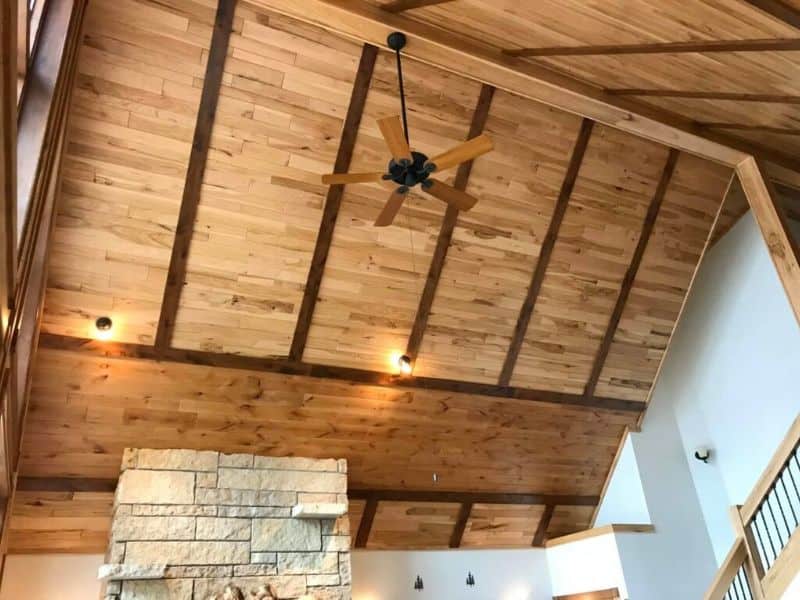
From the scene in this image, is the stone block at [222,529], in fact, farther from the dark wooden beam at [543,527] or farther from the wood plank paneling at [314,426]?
the dark wooden beam at [543,527]

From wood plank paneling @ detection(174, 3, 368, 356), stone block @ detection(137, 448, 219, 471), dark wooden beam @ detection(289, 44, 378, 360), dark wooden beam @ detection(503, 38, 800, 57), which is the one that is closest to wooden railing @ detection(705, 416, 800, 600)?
dark wooden beam @ detection(503, 38, 800, 57)

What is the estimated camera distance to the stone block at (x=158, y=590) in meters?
5.06

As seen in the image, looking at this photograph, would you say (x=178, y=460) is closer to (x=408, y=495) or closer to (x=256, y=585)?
(x=256, y=585)

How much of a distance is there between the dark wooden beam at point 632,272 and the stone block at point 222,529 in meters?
3.76

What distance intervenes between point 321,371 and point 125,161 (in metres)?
2.38

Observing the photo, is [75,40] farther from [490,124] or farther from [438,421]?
[438,421]

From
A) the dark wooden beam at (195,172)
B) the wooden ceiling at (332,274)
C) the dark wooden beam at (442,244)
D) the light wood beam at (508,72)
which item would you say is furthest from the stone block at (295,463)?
the light wood beam at (508,72)

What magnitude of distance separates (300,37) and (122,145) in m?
1.52

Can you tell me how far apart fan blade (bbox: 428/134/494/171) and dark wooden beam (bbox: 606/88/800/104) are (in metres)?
2.03

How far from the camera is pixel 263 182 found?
199 inches

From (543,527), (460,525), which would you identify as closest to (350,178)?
(460,525)

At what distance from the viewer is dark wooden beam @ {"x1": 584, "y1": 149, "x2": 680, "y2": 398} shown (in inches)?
242

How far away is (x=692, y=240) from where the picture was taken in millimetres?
6574

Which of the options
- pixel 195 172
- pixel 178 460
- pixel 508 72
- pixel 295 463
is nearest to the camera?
pixel 195 172
